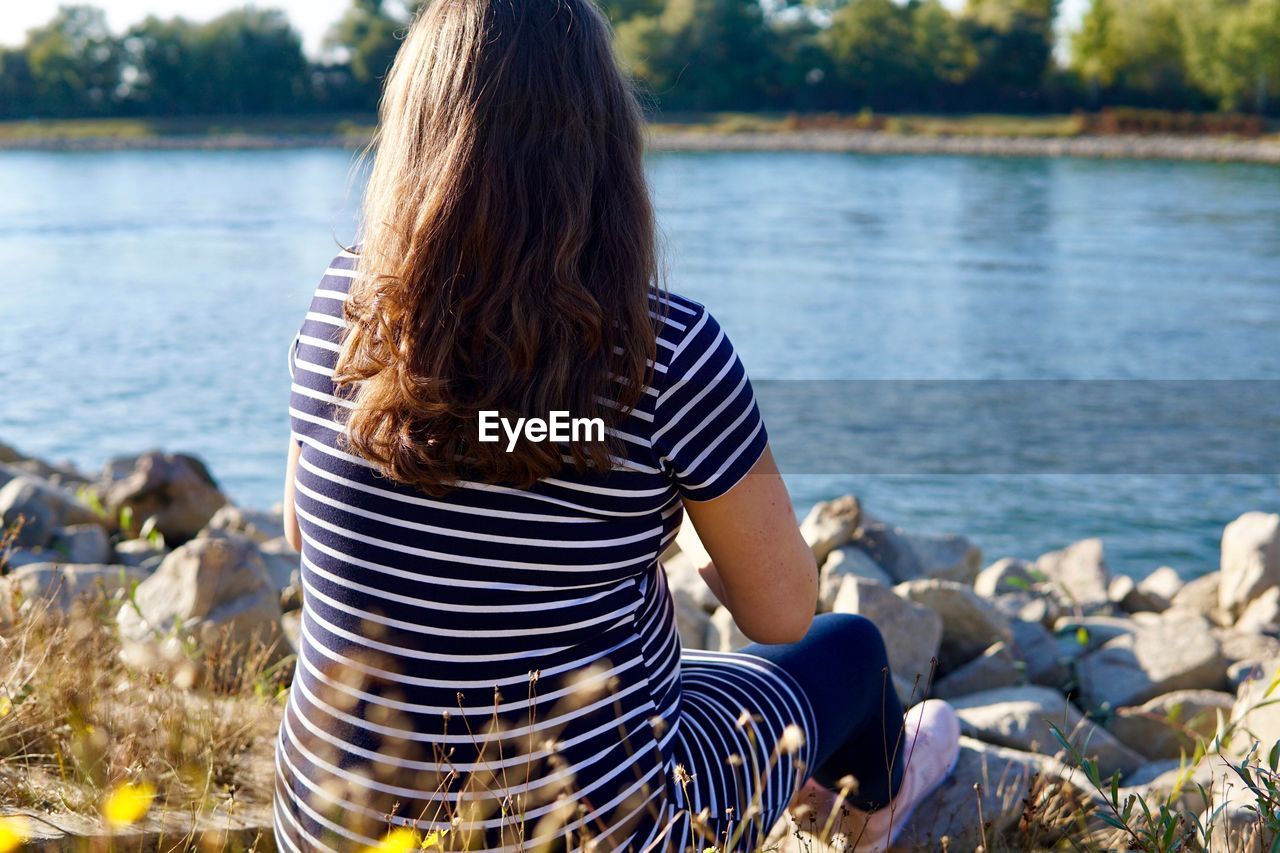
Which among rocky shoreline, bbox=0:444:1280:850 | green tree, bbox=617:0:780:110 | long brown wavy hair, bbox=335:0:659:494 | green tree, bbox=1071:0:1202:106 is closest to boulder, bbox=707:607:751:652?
rocky shoreline, bbox=0:444:1280:850

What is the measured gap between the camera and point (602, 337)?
4.16 ft

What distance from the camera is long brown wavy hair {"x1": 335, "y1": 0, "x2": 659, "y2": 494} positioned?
4.09 ft

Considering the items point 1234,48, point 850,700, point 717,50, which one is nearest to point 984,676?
point 850,700

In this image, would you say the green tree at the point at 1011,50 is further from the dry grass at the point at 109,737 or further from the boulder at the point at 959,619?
the dry grass at the point at 109,737

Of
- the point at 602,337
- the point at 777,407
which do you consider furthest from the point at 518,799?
the point at 777,407

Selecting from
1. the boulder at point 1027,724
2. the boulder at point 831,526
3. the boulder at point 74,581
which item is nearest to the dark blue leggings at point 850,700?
the boulder at point 1027,724

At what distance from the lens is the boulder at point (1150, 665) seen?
137 inches

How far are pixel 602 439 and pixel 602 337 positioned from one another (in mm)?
110

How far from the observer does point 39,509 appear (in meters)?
4.24

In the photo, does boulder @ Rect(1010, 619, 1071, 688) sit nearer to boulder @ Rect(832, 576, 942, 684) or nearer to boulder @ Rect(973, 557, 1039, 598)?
boulder @ Rect(832, 576, 942, 684)

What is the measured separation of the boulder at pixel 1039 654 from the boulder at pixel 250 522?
292 centimetres

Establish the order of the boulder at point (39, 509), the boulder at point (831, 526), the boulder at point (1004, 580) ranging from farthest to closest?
the boulder at point (1004, 580) → the boulder at point (39, 509) → the boulder at point (831, 526)

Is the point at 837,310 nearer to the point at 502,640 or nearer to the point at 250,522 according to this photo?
the point at 250,522

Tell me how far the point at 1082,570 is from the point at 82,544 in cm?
398
